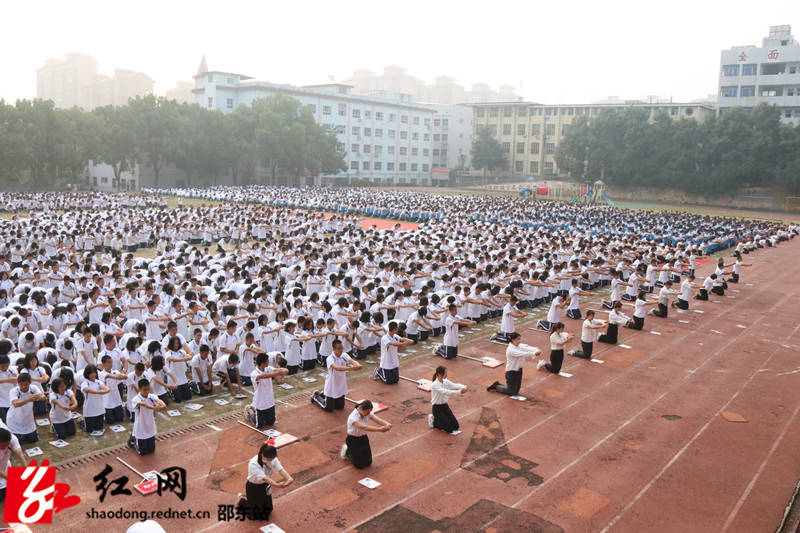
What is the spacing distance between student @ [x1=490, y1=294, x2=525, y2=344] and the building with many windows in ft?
198

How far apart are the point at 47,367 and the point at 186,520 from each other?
423cm

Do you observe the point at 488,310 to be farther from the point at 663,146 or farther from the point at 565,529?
the point at 663,146

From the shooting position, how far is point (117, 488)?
7.90 metres

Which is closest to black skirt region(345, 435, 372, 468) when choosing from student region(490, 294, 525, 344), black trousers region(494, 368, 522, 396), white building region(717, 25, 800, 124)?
black trousers region(494, 368, 522, 396)

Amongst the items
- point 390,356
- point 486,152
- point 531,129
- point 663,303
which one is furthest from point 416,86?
point 390,356

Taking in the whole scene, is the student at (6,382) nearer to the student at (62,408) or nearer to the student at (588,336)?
the student at (62,408)

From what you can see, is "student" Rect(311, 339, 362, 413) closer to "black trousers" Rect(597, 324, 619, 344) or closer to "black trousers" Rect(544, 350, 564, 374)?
"black trousers" Rect(544, 350, 564, 374)

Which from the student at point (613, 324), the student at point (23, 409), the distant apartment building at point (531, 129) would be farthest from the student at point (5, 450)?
the distant apartment building at point (531, 129)

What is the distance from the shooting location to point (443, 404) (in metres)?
9.85

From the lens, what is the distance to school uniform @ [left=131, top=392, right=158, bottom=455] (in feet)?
28.3

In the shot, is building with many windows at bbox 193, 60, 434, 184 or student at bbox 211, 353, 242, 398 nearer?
student at bbox 211, 353, 242, 398

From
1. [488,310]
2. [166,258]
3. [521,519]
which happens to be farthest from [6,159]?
[521,519]

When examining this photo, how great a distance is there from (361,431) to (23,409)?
4.82m

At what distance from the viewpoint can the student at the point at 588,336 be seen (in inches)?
539
